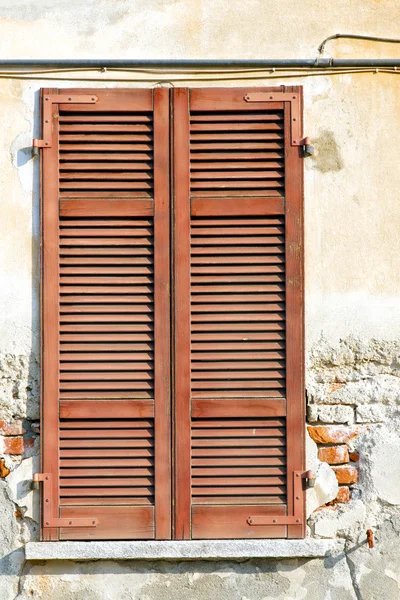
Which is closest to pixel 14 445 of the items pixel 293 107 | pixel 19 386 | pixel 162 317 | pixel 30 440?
pixel 30 440

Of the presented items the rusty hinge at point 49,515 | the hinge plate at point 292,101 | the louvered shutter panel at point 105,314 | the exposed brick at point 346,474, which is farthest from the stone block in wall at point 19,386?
the hinge plate at point 292,101

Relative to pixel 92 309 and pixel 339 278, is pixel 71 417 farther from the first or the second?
pixel 339 278

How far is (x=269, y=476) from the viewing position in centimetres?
407

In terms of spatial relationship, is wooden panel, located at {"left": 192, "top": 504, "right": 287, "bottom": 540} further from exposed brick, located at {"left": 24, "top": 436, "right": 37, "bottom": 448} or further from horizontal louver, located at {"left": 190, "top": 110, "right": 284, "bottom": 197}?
horizontal louver, located at {"left": 190, "top": 110, "right": 284, "bottom": 197}

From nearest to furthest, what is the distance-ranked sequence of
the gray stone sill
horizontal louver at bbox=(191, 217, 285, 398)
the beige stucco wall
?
1. the gray stone sill
2. horizontal louver at bbox=(191, 217, 285, 398)
3. the beige stucco wall

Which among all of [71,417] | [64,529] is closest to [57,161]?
[71,417]

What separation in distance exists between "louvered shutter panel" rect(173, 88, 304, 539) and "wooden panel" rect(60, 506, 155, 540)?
15 cm

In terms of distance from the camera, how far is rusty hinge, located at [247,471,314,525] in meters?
4.02

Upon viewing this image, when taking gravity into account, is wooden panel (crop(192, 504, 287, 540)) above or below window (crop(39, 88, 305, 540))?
below

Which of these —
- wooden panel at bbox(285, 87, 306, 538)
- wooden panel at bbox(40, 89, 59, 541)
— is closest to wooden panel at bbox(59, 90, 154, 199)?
wooden panel at bbox(40, 89, 59, 541)

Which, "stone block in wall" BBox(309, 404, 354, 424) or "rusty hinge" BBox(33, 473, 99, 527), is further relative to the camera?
"stone block in wall" BBox(309, 404, 354, 424)

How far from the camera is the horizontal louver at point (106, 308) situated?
4.08m

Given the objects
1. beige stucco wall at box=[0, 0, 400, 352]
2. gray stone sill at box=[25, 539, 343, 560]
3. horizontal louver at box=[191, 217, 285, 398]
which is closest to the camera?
gray stone sill at box=[25, 539, 343, 560]

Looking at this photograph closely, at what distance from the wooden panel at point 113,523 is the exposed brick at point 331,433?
802 mm
